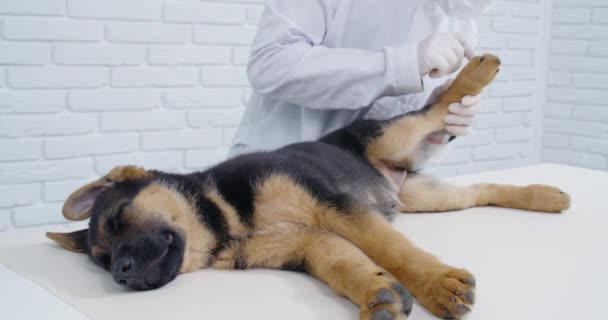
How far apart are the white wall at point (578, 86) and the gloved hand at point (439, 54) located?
2532 millimetres

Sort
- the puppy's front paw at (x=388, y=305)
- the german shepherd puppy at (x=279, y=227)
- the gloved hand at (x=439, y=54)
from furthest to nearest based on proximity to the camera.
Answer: the gloved hand at (x=439, y=54), the german shepherd puppy at (x=279, y=227), the puppy's front paw at (x=388, y=305)

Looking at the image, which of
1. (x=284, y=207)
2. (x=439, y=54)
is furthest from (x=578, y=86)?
(x=284, y=207)

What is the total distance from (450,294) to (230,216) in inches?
21.1

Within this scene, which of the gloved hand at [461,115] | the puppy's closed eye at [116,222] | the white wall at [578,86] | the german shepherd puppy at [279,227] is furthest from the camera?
the white wall at [578,86]

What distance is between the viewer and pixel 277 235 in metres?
1.42

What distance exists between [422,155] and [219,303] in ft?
3.33

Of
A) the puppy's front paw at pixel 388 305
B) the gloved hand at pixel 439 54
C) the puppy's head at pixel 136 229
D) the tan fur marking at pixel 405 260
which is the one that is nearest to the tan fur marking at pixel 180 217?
the puppy's head at pixel 136 229

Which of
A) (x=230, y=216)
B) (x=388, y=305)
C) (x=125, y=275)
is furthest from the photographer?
(x=230, y=216)

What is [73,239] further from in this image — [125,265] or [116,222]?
[125,265]

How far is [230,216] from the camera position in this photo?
1462 mm

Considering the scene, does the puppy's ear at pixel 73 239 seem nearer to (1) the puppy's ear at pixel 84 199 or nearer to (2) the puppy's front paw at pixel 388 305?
(1) the puppy's ear at pixel 84 199

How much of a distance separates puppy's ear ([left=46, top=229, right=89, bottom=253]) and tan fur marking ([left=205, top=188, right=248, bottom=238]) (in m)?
0.28

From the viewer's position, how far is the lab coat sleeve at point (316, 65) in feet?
5.76

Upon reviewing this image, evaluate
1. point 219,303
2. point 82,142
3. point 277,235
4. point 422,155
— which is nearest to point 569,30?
point 422,155
